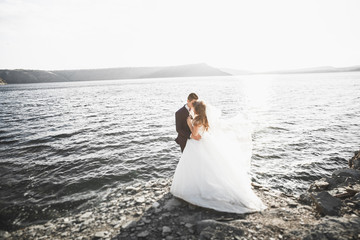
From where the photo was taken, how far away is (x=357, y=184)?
716cm

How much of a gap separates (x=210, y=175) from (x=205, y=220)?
1.34m

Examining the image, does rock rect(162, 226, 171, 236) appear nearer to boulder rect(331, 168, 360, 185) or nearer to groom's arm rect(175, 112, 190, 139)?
groom's arm rect(175, 112, 190, 139)

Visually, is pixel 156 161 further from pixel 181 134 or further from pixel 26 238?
pixel 26 238

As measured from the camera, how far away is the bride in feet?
18.9

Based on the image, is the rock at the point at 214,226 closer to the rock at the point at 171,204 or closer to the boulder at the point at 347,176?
the rock at the point at 171,204

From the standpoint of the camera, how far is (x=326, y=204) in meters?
5.66

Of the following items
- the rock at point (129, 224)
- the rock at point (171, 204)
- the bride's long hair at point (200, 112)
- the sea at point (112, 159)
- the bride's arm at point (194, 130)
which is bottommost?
the sea at point (112, 159)

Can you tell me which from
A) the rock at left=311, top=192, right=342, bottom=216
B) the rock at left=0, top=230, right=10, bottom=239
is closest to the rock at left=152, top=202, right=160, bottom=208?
the rock at left=0, top=230, right=10, bottom=239

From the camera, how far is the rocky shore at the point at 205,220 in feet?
15.0

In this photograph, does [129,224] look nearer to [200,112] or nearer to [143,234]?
[143,234]

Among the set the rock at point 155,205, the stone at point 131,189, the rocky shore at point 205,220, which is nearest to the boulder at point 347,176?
the rocky shore at point 205,220

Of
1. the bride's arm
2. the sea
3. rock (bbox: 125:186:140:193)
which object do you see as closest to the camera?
the bride's arm

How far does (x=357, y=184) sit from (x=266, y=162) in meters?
3.91

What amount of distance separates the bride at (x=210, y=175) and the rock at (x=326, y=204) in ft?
5.28
